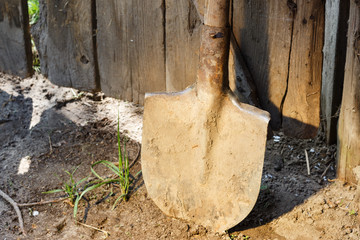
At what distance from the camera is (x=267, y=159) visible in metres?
2.39

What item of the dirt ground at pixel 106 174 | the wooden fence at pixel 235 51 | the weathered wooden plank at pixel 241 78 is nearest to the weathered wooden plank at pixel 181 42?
the wooden fence at pixel 235 51

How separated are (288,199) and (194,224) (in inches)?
16.6

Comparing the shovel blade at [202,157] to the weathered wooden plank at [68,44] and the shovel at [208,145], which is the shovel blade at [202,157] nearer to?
the shovel at [208,145]

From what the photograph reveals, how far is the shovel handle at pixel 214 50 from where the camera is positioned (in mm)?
1929

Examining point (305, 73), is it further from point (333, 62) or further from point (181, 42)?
point (181, 42)

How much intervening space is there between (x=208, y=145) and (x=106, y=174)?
0.62 meters

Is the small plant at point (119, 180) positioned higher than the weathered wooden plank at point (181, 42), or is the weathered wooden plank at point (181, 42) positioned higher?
the weathered wooden plank at point (181, 42)

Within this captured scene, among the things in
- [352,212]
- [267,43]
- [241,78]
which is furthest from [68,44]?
[352,212]

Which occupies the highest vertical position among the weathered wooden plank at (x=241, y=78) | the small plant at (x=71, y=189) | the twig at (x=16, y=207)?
the weathered wooden plank at (x=241, y=78)

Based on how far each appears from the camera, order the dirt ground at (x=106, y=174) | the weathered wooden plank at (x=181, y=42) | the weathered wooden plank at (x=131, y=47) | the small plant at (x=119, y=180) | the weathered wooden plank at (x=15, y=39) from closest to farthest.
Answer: the dirt ground at (x=106, y=174)
the small plant at (x=119, y=180)
the weathered wooden plank at (x=181, y=42)
the weathered wooden plank at (x=131, y=47)
the weathered wooden plank at (x=15, y=39)

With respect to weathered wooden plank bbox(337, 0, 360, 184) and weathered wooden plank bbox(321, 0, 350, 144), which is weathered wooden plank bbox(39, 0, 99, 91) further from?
weathered wooden plank bbox(337, 0, 360, 184)

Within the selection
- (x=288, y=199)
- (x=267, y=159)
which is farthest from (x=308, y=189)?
(x=267, y=159)

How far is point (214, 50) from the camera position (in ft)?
6.45

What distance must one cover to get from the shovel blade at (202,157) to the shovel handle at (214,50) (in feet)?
0.21
